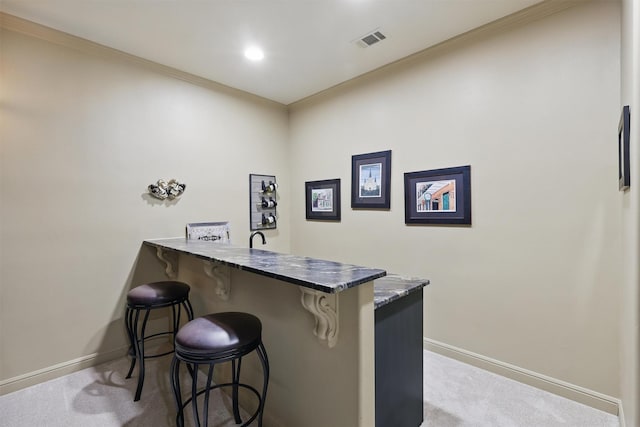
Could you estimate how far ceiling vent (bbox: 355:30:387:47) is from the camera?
2.48 metres

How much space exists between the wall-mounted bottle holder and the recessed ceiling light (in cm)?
138

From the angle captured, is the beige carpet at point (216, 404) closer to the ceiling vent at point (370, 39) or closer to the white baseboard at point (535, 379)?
the white baseboard at point (535, 379)

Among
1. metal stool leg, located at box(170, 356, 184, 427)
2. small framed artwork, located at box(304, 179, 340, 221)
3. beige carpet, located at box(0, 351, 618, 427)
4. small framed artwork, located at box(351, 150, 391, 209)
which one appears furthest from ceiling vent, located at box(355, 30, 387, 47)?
beige carpet, located at box(0, 351, 618, 427)

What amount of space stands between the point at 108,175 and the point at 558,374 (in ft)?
A: 12.9

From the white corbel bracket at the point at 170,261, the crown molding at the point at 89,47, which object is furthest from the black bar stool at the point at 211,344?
the crown molding at the point at 89,47

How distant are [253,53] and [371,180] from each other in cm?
172

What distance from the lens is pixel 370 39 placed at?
2566mm

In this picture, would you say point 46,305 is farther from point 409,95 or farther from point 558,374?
point 558,374

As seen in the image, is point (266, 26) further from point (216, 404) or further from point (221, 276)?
point (216, 404)

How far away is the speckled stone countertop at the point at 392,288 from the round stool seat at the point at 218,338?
65 centimetres

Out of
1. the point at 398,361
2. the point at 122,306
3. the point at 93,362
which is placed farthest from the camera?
the point at 122,306

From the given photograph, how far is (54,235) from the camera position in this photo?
237 cm

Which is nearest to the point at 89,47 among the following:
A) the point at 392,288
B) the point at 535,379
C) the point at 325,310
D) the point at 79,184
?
the point at 79,184

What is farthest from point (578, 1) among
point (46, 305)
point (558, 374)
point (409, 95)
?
point (46, 305)
